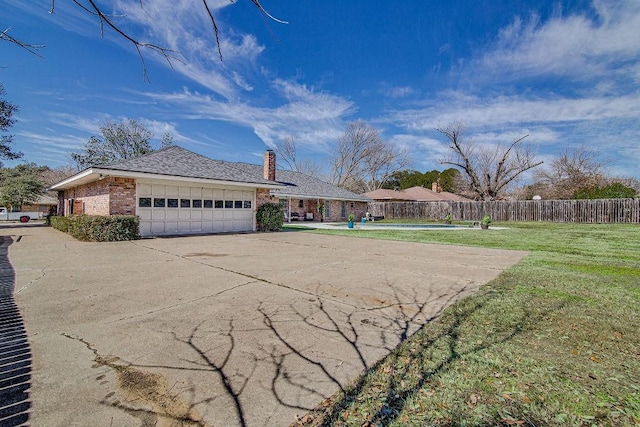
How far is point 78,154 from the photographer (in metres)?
32.0

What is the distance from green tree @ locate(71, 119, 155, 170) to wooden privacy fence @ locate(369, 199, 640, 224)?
27390mm

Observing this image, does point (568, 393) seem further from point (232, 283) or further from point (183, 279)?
point (183, 279)

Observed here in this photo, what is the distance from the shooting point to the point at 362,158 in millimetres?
43250

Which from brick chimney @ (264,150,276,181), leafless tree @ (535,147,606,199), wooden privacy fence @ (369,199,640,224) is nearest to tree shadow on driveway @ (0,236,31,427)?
brick chimney @ (264,150,276,181)

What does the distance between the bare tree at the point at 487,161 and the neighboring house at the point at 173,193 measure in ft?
82.5

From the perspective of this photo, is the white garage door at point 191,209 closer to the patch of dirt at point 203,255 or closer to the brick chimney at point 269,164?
the brick chimney at point 269,164

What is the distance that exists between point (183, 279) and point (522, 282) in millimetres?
6027

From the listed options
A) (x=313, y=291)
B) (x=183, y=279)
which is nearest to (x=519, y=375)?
(x=313, y=291)

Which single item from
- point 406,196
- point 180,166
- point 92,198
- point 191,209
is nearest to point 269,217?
point 191,209

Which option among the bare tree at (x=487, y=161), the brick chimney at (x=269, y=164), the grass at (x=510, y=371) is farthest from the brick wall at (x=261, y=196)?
the bare tree at (x=487, y=161)

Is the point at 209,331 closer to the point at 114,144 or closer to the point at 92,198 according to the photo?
the point at 92,198

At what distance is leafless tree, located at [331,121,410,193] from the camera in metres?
41.7

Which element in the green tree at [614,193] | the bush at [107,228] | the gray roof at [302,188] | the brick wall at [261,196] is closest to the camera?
the bush at [107,228]

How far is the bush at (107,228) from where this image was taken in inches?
423
